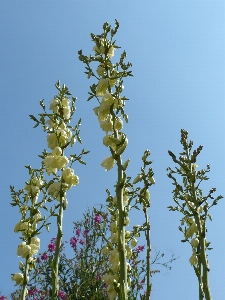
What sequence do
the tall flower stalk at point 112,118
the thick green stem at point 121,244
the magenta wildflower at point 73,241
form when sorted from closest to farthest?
the thick green stem at point 121,244 < the tall flower stalk at point 112,118 < the magenta wildflower at point 73,241

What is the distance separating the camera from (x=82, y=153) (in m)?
2.74

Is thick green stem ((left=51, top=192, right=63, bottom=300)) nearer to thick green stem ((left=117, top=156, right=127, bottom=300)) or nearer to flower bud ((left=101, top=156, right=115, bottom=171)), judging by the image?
flower bud ((left=101, top=156, right=115, bottom=171))

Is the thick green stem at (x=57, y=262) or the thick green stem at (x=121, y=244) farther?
the thick green stem at (x=57, y=262)

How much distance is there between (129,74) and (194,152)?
97 centimetres

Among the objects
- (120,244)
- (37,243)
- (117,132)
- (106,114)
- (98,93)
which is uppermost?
(98,93)

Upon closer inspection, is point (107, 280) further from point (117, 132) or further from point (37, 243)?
point (37, 243)

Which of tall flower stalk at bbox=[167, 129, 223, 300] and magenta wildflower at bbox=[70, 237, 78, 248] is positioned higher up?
magenta wildflower at bbox=[70, 237, 78, 248]

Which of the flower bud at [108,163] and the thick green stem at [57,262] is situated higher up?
the flower bud at [108,163]

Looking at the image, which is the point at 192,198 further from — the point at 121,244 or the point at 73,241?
the point at 73,241

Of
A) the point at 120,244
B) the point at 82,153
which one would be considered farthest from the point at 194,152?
the point at 120,244

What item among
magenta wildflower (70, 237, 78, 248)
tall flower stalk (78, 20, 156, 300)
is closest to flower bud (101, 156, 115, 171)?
tall flower stalk (78, 20, 156, 300)

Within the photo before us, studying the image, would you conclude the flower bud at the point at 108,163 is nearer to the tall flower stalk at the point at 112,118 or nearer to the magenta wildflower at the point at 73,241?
the tall flower stalk at the point at 112,118

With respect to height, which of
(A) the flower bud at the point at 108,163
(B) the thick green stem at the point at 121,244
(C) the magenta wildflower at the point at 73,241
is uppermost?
(C) the magenta wildflower at the point at 73,241

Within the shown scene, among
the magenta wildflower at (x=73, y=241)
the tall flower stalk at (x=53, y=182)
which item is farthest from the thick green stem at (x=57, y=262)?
the magenta wildflower at (x=73, y=241)
